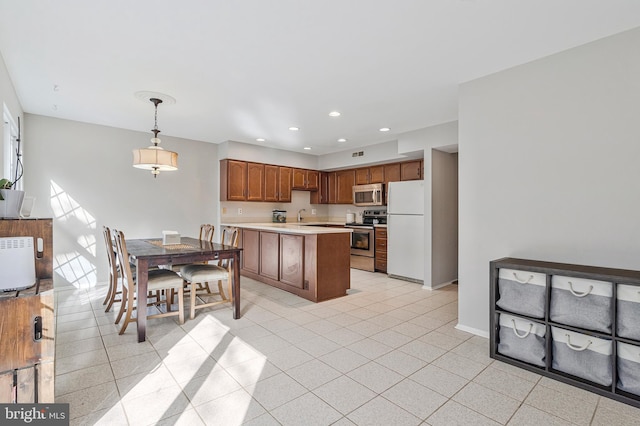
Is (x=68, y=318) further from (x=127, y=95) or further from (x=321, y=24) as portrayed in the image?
(x=321, y=24)

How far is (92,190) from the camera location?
4723mm

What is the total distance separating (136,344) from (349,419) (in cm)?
203

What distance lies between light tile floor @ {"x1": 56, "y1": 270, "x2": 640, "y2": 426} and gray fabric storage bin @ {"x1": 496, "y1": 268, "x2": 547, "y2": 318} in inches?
17.9

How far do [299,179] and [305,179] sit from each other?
168mm

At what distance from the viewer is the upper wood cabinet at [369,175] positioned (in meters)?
6.12

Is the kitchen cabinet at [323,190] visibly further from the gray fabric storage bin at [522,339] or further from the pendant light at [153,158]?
the gray fabric storage bin at [522,339]

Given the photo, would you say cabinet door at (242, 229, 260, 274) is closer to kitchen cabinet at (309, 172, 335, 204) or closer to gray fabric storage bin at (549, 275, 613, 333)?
kitchen cabinet at (309, 172, 335, 204)

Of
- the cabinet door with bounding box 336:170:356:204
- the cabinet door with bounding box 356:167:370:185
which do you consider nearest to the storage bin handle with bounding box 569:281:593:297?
the cabinet door with bounding box 356:167:370:185

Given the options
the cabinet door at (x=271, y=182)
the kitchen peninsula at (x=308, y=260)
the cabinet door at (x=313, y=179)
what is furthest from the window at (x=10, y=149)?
the cabinet door at (x=313, y=179)

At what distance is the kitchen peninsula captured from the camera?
408 cm

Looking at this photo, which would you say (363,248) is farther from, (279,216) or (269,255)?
(269,255)

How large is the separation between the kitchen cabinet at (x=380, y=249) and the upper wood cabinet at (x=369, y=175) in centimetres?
101

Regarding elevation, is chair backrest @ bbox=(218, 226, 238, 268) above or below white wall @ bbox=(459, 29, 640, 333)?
below

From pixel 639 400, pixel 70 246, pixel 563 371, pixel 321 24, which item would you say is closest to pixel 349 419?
pixel 563 371
